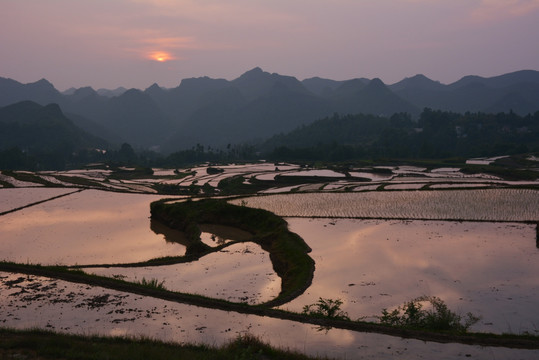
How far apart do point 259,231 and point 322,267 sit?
26.5ft

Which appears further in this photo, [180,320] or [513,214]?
[513,214]

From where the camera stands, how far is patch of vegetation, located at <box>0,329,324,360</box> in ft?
26.8

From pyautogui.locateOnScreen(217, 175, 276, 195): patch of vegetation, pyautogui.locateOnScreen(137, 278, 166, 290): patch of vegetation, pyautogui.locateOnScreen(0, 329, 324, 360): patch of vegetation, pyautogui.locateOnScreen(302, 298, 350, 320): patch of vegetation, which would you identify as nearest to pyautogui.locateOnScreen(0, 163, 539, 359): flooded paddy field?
pyautogui.locateOnScreen(137, 278, 166, 290): patch of vegetation

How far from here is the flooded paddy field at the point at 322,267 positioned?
10.4m

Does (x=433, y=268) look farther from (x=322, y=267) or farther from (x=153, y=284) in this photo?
(x=153, y=284)

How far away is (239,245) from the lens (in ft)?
68.5

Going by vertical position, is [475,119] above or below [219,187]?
above

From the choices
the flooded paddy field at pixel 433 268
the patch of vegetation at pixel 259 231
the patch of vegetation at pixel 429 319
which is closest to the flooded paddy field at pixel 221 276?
the patch of vegetation at pixel 259 231

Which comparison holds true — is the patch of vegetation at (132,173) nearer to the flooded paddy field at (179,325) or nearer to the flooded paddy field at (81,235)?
the flooded paddy field at (81,235)

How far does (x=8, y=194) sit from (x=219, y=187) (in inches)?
868

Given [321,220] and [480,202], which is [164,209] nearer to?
[321,220]

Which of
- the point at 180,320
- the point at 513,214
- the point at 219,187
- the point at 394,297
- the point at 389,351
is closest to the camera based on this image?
the point at 389,351

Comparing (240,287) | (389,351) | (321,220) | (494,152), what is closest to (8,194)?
(321,220)

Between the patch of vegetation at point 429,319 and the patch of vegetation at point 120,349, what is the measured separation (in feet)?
11.3
